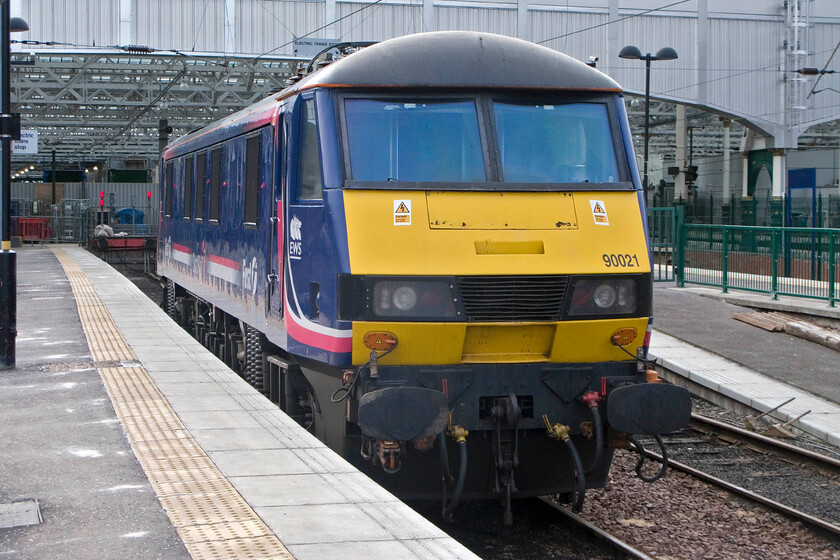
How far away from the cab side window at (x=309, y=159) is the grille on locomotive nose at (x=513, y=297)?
1306 millimetres

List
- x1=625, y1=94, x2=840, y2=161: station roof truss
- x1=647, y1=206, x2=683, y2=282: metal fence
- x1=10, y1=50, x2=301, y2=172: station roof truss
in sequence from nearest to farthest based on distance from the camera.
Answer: x1=647, y1=206, x2=683, y2=282: metal fence < x1=10, y1=50, x2=301, y2=172: station roof truss < x1=625, y1=94, x2=840, y2=161: station roof truss

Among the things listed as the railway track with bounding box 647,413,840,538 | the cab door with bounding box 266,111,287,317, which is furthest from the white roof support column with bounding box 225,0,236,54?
the cab door with bounding box 266,111,287,317

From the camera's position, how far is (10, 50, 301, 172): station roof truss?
119 ft

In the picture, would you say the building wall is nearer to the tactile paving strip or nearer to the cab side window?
the tactile paving strip

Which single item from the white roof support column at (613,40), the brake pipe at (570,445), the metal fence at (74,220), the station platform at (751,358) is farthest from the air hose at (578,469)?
the metal fence at (74,220)

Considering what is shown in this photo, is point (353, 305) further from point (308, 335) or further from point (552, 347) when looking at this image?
point (552, 347)

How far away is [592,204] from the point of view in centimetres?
761

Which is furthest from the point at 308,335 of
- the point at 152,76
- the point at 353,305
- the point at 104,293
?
the point at 152,76

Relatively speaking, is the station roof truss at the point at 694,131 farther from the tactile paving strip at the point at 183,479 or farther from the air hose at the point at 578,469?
the air hose at the point at 578,469

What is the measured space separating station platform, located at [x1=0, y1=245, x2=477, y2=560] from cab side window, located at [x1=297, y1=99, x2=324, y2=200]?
5.68 ft

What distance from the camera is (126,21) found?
33500 mm

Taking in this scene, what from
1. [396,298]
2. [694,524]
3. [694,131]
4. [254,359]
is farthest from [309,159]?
[694,131]

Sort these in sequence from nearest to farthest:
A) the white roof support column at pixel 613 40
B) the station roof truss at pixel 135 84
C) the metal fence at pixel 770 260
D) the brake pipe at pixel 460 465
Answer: the brake pipe at pixel 460 465, the metal fence at pixel 770 260, the white roof support column at pixel 613 40, the station roof truss at pixel 135 84

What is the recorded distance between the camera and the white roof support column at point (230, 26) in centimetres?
3416
